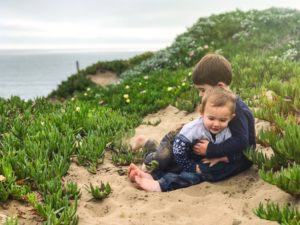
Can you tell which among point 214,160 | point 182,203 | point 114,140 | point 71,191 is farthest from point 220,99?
→ point 114,140

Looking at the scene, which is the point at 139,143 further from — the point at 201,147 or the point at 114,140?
the point at 201,147

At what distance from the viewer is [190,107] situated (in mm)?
10695

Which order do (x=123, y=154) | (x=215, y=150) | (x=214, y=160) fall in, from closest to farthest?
(x=215, y=150) → (x=214, y=160) → (x=123, y=154)

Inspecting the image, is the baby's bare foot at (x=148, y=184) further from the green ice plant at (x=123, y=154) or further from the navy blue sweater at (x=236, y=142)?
the green ice plant at (x=123, y=154)

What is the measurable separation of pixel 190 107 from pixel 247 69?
2.23 m

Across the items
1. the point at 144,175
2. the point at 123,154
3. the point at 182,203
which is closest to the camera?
the point at 182,203

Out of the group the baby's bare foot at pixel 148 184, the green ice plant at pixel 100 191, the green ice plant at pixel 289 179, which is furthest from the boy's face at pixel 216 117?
the green ice plant at pixel 100 191

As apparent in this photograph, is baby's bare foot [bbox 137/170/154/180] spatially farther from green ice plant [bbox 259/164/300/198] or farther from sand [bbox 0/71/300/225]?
green ice plant [bbox 259/164/300/198]

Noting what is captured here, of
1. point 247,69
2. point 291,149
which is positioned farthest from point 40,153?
point 247,69

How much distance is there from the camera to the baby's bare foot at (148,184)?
6328 millimetres

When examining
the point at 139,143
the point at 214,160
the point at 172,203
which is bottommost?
the point at 172,203

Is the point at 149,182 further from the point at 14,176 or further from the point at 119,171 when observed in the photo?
the point at 14,176

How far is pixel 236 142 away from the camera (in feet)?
20.1

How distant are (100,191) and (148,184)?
646 millimetres
